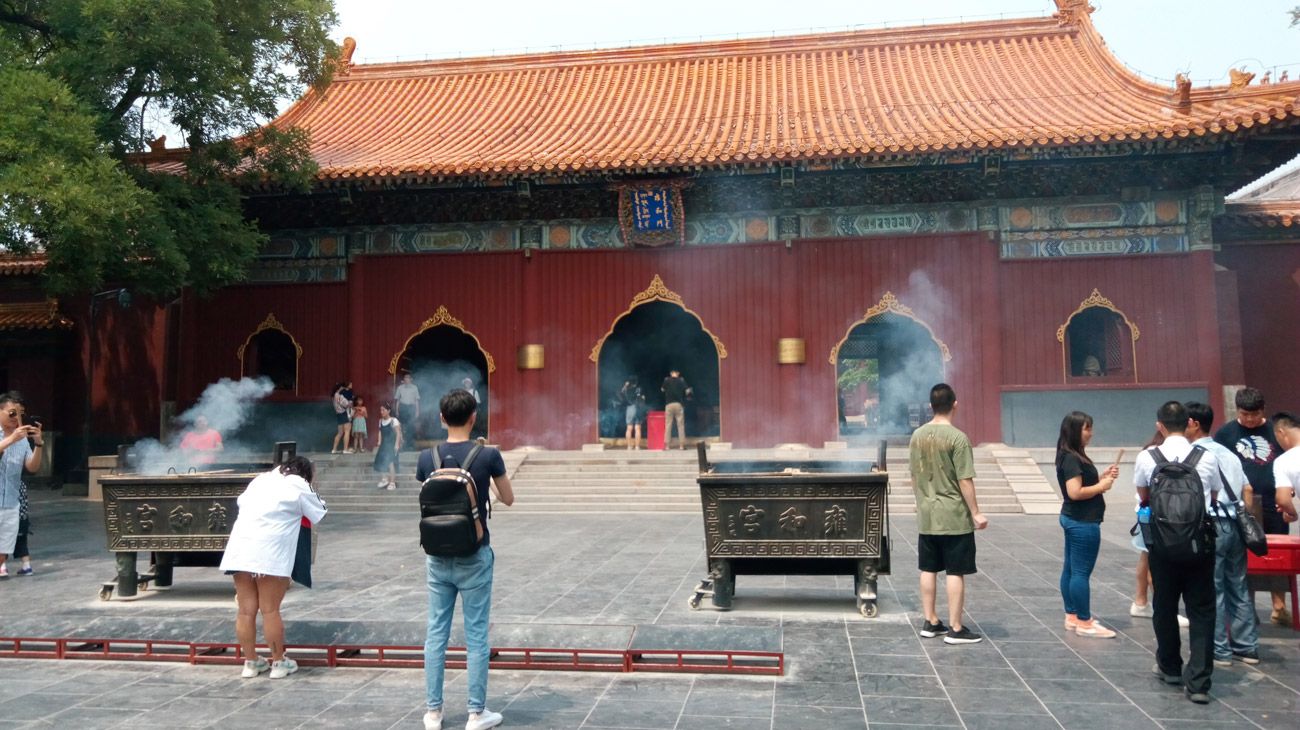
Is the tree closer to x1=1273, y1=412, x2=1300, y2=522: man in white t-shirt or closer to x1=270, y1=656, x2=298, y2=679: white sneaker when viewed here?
x1=270, y1=656, x2=298, y2=679: white sneaker

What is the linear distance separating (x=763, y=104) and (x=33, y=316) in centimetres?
Result: 1365

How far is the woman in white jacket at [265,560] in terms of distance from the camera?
4.46m

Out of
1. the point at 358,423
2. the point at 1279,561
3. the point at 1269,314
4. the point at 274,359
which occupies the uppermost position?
the point at 1269,314

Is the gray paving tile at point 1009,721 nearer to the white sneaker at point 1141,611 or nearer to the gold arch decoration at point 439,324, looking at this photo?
the white sneaker at point 1141,611

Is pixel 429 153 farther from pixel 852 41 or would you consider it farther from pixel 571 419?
pixel 852 41

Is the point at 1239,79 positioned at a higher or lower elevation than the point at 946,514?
higher

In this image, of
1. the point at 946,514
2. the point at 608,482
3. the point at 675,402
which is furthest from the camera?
the point at 675,402

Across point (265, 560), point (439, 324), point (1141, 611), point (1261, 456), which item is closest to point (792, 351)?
point (439, 324)

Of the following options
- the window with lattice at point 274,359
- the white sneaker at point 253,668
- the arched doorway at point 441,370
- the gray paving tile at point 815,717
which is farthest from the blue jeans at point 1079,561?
the window with lattice at point 274,359

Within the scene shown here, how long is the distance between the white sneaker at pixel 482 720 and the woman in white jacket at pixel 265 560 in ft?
4.81

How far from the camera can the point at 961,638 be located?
15.9ft

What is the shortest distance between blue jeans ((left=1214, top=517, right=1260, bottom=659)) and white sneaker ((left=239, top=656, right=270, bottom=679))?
4.91 metres

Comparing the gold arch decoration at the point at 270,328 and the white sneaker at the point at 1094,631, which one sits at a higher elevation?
the gold arch decoration at the point at 270,328

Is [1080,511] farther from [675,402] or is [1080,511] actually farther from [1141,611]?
[675,402]
